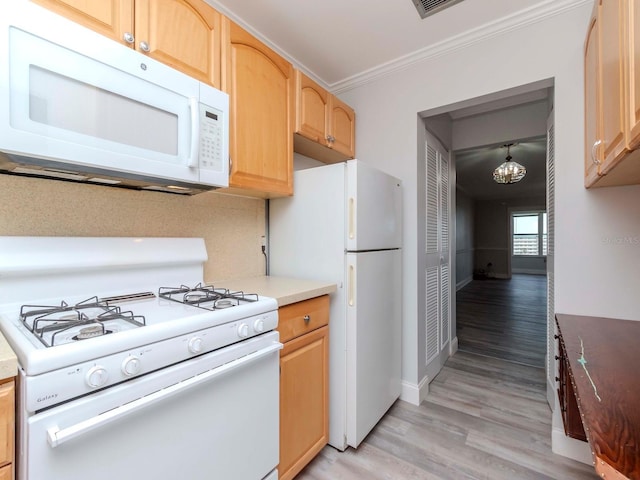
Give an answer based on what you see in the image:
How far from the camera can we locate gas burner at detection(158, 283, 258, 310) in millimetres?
1188

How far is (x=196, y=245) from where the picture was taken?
160 centimetres

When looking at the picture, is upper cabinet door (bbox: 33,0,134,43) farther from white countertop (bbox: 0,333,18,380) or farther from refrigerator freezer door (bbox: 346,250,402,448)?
refrigerator freezer door (bbox: 346,250,402,448)

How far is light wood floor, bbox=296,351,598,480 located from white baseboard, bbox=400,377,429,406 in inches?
2.0

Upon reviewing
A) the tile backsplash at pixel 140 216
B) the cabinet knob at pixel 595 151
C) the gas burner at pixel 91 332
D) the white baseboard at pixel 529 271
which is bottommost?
the white baseboard at pixel 529 271

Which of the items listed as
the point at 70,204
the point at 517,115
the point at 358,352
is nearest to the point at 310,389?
the point at 358,352

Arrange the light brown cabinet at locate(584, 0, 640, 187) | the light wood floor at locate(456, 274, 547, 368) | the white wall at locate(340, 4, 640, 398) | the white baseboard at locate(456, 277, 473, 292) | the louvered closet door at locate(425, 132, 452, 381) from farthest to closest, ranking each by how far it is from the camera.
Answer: the white baseboard at locate(456, 277, 473, 292) < the light wood floor at locate(456, 274, 547, 368) < the louvered closet door at locate(425, 132, 452, 381) < the white wall at locate(340, 4, 640, 398) < the light brown cabinet at locate(584, 0, 640, 187)

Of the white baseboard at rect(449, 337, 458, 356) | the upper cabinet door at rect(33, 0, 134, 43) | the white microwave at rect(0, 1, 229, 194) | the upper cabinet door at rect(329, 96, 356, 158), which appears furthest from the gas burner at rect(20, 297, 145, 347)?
the white baseboard at rect(449, 337, 458, 356)

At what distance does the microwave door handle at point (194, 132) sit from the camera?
1210 mm

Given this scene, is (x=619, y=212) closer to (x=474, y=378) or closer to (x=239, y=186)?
(x=474, y=378)

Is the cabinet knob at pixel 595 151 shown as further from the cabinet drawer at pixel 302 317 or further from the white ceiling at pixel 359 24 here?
the cabinet drawer at pixel 302 317

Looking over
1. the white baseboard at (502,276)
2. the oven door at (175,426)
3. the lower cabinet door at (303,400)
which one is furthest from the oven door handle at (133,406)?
the white baseboard at (502,276)

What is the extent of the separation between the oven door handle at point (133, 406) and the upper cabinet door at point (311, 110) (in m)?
1.39

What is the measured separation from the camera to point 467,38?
1949mm

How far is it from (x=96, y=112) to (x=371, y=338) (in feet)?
5.52
